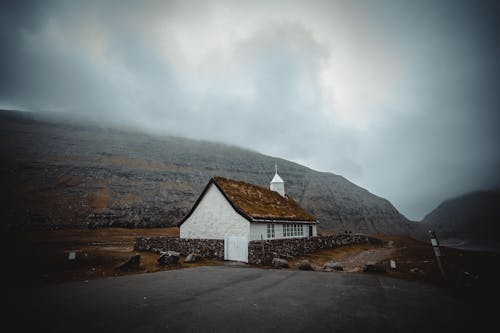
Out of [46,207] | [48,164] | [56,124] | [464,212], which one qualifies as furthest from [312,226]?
[464,212]

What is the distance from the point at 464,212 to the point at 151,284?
796 ft

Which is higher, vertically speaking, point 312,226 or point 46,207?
point 46,207

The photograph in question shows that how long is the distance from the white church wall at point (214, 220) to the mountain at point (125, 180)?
40.7m

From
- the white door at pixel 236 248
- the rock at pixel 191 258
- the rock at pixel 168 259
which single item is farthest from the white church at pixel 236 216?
the rock at pixel 168 259

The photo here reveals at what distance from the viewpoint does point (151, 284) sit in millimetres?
9391

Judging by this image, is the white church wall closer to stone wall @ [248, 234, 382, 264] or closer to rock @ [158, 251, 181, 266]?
stone wall @ [248, 234, 382, 264]

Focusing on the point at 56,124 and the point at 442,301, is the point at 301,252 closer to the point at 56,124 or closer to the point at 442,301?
the point at 442,301

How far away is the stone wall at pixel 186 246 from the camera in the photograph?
17.8 meters

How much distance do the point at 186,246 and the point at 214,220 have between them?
3475mm

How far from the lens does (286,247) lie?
61.9 ft

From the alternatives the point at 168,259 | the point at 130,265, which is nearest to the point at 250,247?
the point at 168,259

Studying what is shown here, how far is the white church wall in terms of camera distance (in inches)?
782

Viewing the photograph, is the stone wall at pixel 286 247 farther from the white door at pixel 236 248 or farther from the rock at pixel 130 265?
the rock at pixel 130 265

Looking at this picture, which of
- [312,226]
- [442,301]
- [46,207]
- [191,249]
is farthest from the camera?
[46,207]
